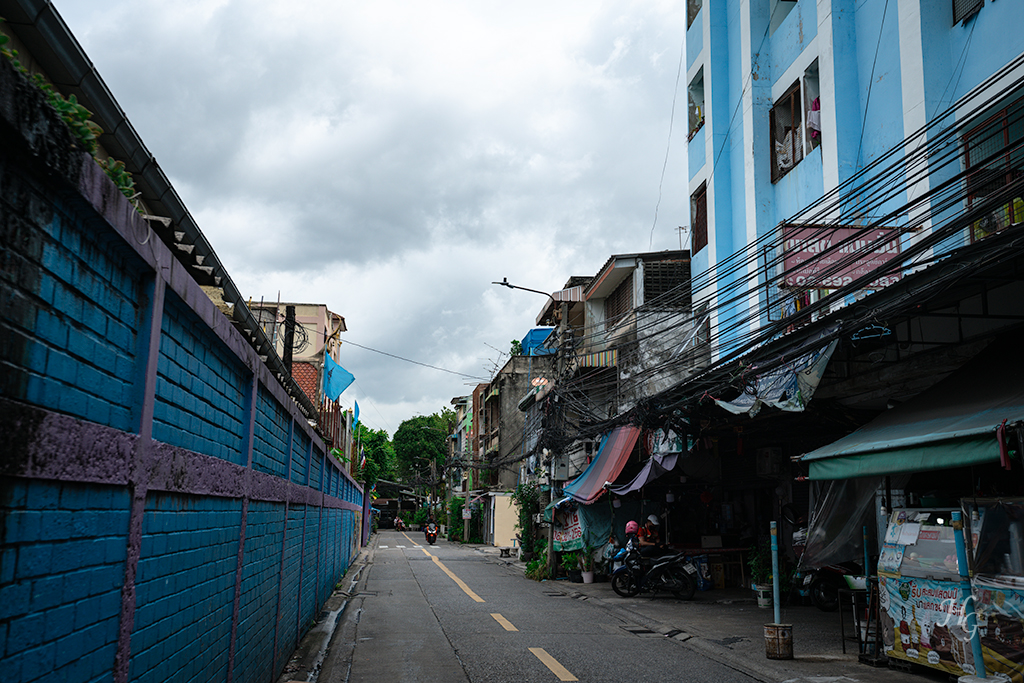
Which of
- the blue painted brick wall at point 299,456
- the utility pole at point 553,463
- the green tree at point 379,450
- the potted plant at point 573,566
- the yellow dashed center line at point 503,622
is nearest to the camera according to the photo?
the blue painted brick wall at point 299,456

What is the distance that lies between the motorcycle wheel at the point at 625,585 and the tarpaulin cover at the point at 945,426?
7667 millimetres

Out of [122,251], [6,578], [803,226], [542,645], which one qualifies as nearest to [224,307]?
[122,251]

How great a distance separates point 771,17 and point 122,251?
17.1 meters

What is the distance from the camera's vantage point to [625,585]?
1595 centimetres

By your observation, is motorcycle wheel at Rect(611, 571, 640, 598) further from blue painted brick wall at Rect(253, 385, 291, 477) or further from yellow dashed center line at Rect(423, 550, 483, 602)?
blue painted brick wall at Rect(253, 385, 291, 477)

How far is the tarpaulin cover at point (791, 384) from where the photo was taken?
9.03 meters

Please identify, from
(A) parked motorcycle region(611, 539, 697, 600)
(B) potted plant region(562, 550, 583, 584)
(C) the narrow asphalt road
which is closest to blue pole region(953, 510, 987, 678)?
(C) the narrow asphalt road

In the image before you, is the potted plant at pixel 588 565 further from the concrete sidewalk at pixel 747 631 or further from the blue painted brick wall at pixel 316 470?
the blue painted brick wall at pixel 316 470

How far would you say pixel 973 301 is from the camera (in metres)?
9.49

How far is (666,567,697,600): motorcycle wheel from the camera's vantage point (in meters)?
15.4

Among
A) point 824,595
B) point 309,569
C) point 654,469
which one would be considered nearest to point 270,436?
point 309,569

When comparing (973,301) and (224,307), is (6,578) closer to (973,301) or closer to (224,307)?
(224,307)

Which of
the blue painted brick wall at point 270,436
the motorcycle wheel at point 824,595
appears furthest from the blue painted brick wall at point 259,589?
the motorcycle wheel at point 824,595

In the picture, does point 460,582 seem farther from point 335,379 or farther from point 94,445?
point 94,445
